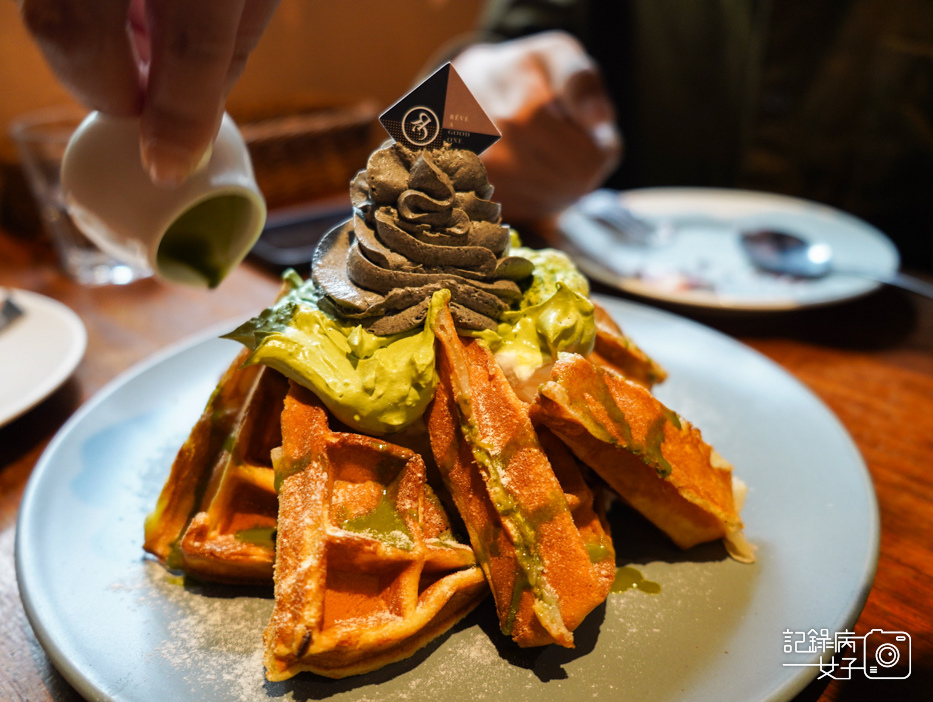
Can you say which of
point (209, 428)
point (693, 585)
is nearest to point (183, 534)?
point (209, 428)

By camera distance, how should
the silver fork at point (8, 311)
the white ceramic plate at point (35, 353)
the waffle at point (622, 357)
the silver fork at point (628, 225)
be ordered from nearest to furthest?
the waffle at point (622, 357), the white ceramic plate at point (35, 353), the silver fork at point (8, 311), the silver fork at point (628, 225)

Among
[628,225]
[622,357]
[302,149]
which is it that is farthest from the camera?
[302,149]

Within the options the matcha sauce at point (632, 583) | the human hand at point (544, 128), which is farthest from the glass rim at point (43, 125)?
the matcha sauce at point (632, 583)

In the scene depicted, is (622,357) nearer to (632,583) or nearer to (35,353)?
(632,583)

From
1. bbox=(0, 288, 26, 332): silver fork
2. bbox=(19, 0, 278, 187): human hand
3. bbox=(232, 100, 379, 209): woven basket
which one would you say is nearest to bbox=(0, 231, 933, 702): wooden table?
bbox=(0, 288, 26, 332): silver fork
